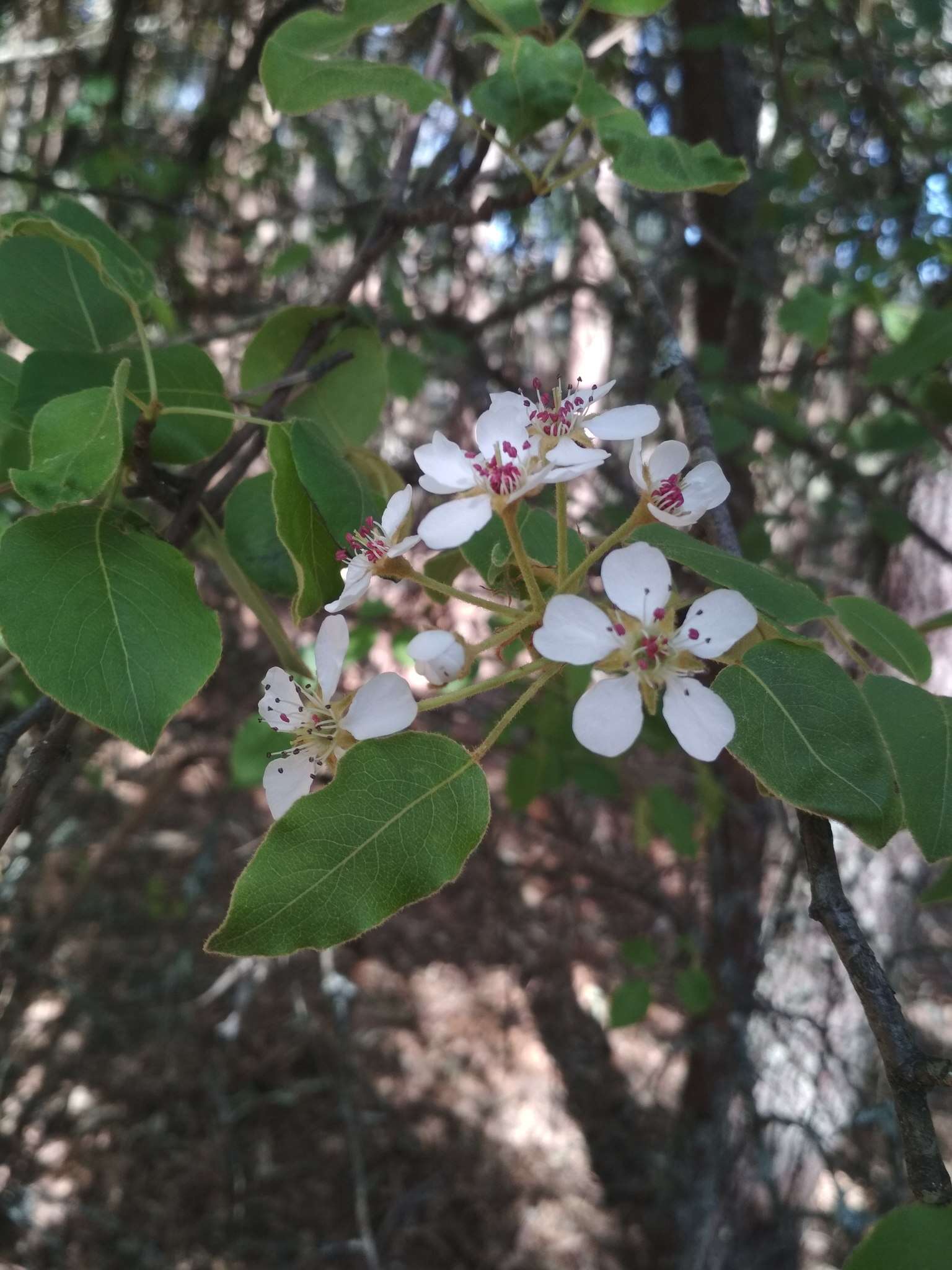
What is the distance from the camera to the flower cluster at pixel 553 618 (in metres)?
0.66

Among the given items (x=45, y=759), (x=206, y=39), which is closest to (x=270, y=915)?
(x=45, y=759)

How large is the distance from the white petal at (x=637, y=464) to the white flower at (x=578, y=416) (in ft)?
0.04

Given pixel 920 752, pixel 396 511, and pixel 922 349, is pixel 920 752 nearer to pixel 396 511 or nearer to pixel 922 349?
pixel 396 511

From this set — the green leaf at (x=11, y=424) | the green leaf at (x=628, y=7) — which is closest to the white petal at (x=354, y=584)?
the green leaf at (x=11, y=424)

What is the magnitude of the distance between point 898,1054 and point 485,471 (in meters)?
0.49

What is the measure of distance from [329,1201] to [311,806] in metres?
2.61

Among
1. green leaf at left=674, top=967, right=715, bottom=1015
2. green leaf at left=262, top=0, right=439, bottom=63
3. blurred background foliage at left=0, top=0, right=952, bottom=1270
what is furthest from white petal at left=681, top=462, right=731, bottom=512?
green leaf at left=674, top=967, right=715, bottom=1015

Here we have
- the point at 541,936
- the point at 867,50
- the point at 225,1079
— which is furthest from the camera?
the point at 541,936

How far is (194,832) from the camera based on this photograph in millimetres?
3725

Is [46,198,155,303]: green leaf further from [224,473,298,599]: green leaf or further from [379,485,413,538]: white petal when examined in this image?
[379,485,413,538]: white petal

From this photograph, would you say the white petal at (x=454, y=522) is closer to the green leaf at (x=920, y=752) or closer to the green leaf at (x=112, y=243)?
the green leaf at (x=920, y=752)

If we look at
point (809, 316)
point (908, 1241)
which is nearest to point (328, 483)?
point (908, 1241)

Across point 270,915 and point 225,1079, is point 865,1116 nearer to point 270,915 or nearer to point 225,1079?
point 270,915

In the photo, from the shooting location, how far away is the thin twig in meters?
0.56
